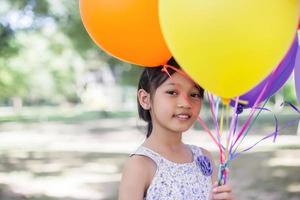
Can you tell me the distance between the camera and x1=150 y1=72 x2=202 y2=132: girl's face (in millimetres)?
1355

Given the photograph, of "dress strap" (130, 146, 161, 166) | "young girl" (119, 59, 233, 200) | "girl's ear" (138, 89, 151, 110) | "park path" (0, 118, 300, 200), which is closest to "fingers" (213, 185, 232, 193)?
"young girl" (119, 59, 233, 200)

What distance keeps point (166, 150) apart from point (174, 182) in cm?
9

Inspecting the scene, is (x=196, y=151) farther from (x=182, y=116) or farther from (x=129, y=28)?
(x=129, y=28)

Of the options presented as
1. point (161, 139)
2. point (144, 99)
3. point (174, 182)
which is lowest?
point (174, 182)

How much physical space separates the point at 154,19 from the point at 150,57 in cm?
11

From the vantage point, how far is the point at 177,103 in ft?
4.44

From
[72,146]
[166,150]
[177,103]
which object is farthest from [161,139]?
[72,146]

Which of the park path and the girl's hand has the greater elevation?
the girl's hand

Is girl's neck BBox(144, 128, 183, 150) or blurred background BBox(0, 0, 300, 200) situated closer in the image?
girl's neck BBox(144, 128, 183, 150)

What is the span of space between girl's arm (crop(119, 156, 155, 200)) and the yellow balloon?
1.06 ft

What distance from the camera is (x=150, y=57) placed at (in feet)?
4.52

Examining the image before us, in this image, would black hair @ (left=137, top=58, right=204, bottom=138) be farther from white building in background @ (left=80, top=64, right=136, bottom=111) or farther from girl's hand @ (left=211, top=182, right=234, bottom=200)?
white building in background @ (left=80, top=64, right=136, bottom=111)

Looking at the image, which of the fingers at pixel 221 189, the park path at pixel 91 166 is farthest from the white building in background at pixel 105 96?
the fingers at pixel 221 189

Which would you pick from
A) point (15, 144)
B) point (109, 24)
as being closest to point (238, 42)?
point (109, 24)
